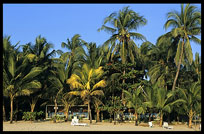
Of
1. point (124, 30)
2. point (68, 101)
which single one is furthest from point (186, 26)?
point (68, 101)

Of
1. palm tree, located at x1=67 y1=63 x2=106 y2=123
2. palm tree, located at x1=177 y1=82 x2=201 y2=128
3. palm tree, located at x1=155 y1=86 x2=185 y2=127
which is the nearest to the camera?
palm tree, located at x1=177 y1=82 x2=201 y2=128

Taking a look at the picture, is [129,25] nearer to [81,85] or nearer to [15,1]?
[81,85]

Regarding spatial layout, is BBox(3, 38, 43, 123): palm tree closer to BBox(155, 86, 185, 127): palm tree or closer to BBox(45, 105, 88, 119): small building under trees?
BBox(45, 105, 88, 119): small building under trees

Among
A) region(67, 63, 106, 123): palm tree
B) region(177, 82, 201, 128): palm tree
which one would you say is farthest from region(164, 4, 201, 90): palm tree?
region(67, 63, 106, 123): palm tree

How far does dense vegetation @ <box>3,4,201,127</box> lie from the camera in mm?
19906

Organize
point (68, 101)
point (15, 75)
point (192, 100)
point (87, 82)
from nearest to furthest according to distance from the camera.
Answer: point (192, 100) → point (15, 75) → point (87, 82) → point (68, 101)

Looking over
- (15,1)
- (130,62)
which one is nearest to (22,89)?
(15,1)

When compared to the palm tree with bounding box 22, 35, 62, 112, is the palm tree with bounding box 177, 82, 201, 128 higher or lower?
lower

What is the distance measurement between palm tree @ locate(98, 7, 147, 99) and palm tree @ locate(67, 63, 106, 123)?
158 inches

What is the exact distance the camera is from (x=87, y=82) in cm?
2123

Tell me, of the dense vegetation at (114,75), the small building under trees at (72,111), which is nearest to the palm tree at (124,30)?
the dense vegetation at (114,75)

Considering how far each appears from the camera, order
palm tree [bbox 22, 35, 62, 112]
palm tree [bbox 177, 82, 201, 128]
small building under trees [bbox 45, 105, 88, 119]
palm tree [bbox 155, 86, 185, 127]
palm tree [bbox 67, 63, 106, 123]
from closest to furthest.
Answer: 1. palm tree [bbox 177, 82, 201, 128]
2. palm tree [bbox 155, 86, 185, 127]
3. palm tree [bbox 67, 63, 106, 123]
4. palm tree [bbox 22, 35, 62, 112]
5. small building under trees [bbox 45, 105, 88, 119]

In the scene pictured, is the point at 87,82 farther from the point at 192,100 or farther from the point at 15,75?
the point at 192,100

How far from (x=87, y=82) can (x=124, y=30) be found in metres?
6.96
